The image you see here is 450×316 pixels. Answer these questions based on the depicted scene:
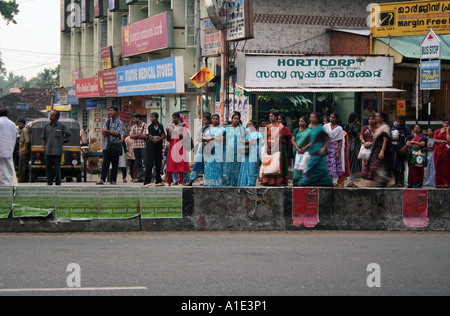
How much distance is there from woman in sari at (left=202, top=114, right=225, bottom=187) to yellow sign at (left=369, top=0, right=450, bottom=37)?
9338 millimetres

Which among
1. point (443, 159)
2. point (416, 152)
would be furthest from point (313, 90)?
point (443, 159)

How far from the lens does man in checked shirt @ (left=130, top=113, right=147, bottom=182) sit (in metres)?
14.8

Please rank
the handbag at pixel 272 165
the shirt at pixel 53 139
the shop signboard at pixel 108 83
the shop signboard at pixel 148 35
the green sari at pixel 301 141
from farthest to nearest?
the shop signboard at pixel 108 83, the shop signboard at pixel 148 35, the shirt at pixel 53 139, the handbag at pixel 272 165, the green sari at pixel 301 141

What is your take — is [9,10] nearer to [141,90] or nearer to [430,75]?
[141,90]

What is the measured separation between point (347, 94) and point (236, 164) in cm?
920

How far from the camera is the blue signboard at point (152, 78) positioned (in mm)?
26003

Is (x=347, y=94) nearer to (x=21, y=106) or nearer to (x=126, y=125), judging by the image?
(x=126, y=125)

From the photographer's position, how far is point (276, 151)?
12.9 metres

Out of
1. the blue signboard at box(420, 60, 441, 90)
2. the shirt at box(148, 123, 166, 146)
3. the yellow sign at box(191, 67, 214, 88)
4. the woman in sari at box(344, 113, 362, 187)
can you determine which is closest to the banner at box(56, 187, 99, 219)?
the shirt at box(148, 123, 166, 146)

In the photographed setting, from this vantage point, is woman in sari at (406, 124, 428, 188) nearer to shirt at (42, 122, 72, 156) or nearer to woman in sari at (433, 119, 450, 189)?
woman in sari at (433, 119, 450, 189)

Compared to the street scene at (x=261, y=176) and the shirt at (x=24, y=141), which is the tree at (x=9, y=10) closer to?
the street scene at (x=261, y=176)

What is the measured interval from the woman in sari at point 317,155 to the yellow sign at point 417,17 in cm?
994

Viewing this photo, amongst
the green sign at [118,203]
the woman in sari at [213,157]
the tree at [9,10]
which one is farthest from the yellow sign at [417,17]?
the tree at [9,10]

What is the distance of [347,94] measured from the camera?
2138 centimetres
